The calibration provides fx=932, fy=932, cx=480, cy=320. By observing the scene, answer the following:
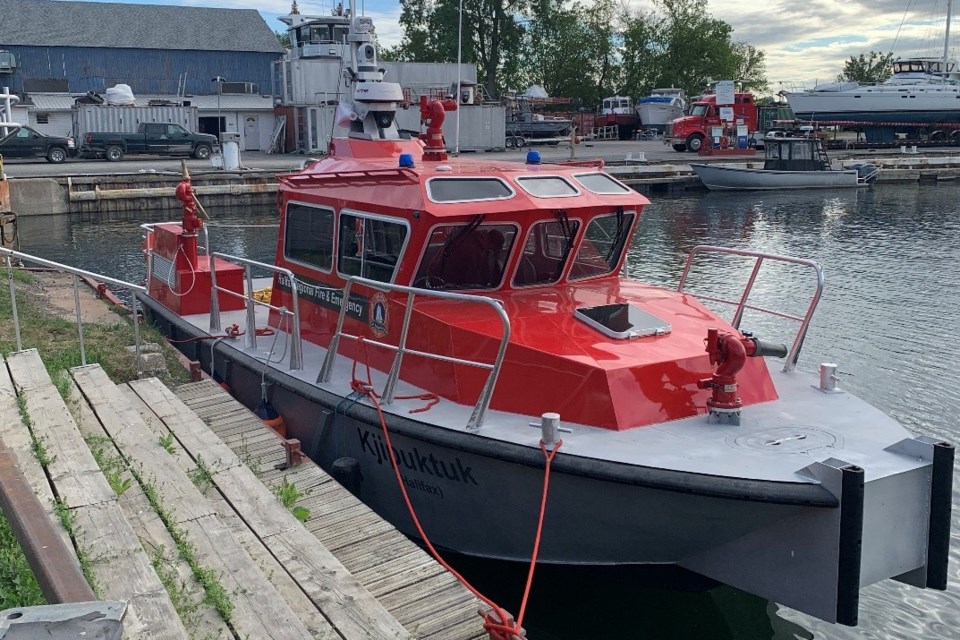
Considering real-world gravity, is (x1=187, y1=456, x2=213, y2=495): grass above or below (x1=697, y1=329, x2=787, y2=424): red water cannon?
below

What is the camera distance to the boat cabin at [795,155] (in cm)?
3534

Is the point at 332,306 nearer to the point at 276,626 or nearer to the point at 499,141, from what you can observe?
the point at 276,626

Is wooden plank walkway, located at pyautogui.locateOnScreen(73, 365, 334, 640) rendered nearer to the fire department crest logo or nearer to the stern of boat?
the fire department crest logo

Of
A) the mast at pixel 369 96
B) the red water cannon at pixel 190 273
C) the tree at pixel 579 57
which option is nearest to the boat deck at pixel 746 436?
the mast at pixel 369 96

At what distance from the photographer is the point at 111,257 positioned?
21156 mm

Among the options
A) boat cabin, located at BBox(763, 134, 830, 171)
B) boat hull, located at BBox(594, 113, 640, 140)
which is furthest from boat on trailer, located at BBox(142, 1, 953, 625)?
boat hull, located at BBox(594, 113, 640, 140)

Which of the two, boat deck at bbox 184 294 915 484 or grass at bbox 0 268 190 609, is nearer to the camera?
grass at bbox 0 268 190 609

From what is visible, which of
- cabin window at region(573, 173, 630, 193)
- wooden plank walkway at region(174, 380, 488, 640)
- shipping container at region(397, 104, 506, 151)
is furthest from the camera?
shipping container at region(397, 104, 506, 151)

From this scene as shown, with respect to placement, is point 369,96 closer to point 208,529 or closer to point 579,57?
point 208,529

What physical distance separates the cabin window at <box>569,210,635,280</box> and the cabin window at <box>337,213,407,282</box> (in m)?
1.48

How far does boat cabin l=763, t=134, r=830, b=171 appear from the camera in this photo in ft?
116

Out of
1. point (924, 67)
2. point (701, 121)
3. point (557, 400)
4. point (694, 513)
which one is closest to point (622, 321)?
point (557, 400)

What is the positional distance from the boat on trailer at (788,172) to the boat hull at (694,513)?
3034 centimetres

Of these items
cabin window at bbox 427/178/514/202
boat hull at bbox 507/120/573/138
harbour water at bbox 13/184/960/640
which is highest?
boat hull at bbox 507/120/573/138
